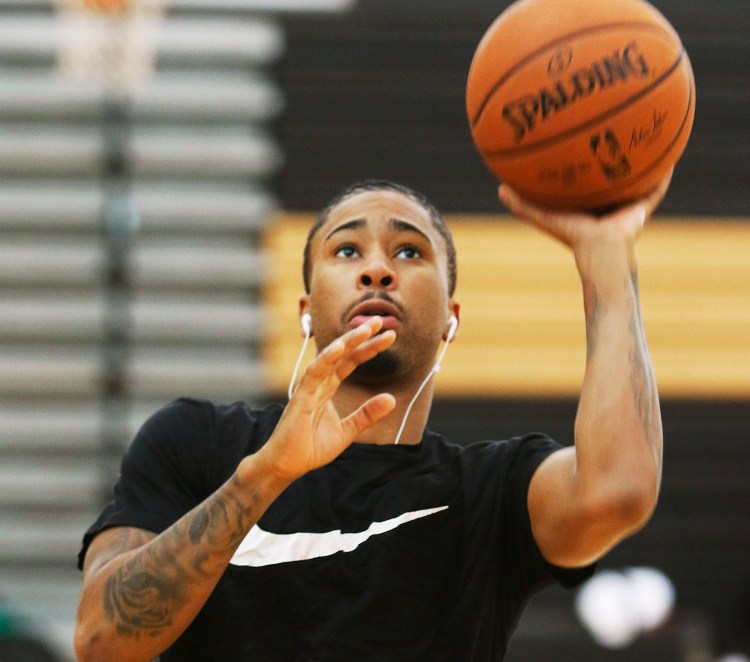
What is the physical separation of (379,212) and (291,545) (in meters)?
0.83

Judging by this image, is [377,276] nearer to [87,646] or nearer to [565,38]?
[565,38]

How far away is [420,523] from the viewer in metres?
2.70

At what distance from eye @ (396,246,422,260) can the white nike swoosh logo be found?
0.66 meters

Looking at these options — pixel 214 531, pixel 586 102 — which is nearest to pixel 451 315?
pixel 586 102

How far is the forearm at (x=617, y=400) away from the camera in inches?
94.0

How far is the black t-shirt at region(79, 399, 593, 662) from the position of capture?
2.57 m

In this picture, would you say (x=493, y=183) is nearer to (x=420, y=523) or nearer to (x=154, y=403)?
(x=154, y=403)

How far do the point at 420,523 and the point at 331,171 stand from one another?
660cm

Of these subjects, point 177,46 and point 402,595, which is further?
point 177,46

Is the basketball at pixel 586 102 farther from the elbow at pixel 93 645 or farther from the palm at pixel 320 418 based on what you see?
the elbow at pixel 93 645

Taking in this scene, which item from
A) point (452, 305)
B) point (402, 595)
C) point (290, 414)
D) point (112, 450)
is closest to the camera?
point (290, 414)

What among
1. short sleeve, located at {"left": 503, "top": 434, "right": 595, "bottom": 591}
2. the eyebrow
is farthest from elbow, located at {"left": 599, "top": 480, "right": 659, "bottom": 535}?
the eyebrow

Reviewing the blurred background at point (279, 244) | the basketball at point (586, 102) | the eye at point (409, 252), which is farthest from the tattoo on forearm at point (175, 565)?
the blurred background at point (279, 244)

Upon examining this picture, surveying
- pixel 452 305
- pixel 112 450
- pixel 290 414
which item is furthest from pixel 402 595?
pixel 112 450
